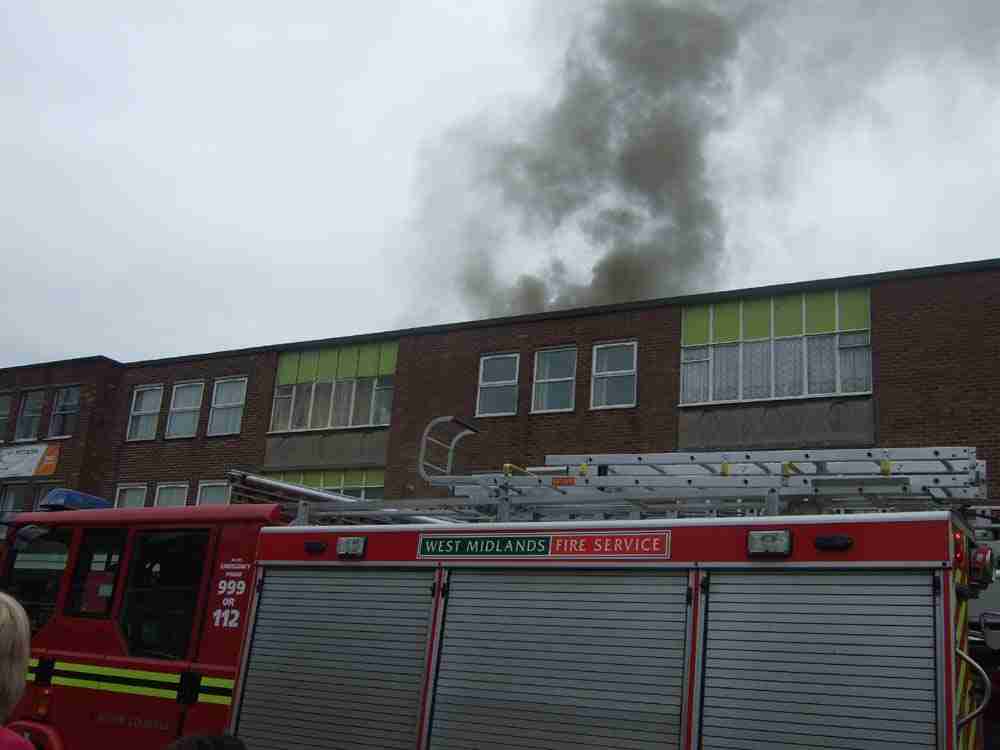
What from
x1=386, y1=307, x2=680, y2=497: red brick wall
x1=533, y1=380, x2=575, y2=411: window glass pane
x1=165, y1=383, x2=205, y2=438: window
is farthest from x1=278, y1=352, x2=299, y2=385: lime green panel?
x1=533, y1=380, x2=575, y2=411: window glass pane

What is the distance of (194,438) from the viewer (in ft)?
84.2

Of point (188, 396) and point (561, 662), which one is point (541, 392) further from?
point (561, 662)

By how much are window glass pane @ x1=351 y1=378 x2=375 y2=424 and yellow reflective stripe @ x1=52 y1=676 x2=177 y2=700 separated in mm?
16150

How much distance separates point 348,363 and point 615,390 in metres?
6.92

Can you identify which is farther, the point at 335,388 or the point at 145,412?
the point at 145,412

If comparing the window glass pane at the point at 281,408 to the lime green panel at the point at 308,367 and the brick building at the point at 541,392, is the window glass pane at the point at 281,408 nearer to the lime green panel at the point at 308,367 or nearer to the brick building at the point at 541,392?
the brick building at the point at 541,392

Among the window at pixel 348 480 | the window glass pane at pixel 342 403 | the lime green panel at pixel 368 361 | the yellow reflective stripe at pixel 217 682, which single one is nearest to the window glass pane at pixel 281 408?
the window at pixel 348 480

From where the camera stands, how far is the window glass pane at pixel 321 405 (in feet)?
79.2

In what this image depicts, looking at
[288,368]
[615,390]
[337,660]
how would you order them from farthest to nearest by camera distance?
1. [288,368]
2. [615,390]
3. [337,660]

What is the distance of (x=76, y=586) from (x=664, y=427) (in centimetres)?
1351

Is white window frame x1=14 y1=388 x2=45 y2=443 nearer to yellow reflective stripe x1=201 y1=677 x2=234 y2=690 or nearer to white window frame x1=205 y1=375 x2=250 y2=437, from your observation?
white window frame x1=205 y1=375 x2=250 y2=437

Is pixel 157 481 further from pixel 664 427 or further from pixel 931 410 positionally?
pixel 931 410

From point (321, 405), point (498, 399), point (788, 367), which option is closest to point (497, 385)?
point (498, 399)

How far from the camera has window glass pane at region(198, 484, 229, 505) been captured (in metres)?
24.6
